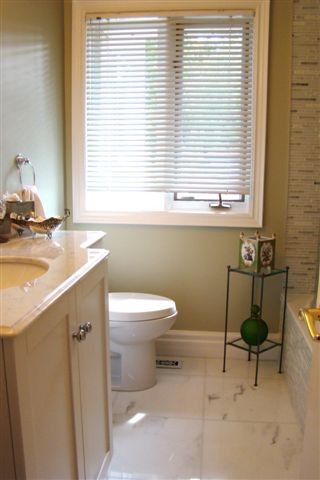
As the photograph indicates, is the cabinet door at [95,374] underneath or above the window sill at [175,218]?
underneath

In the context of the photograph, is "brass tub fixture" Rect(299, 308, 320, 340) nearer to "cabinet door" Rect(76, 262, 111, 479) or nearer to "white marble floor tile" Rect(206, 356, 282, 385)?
"cabinet door" Rect(76, 262, 111, 479)

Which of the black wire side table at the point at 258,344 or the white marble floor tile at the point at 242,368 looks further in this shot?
the white marble floor tile at the point at 242,368

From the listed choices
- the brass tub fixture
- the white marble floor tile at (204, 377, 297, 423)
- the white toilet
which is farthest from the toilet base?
the brass tub fixture

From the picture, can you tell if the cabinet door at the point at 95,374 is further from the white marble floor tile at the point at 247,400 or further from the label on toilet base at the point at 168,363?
the label on toilet base at the point at 168,363

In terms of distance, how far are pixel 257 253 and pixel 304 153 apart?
63 cm

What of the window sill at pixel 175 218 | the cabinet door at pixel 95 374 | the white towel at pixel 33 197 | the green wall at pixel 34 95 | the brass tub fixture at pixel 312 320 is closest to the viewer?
the brass tub fixture at pixel 312 320

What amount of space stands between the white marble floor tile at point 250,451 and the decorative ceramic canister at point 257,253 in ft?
2.63

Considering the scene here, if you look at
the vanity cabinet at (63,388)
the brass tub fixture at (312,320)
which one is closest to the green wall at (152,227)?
the vanity cabinet at (63,388)

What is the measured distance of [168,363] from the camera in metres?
2.67

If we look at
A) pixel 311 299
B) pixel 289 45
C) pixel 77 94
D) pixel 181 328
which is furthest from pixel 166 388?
pixel 289 45

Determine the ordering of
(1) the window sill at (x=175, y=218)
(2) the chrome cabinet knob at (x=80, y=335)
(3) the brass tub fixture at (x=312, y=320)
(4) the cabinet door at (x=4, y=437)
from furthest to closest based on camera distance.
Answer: (1) the window sill at (x=175, y=218) < (2) the chrome cabinet knob at (x=80, y=335) < (3) the brass tub fixture at (x=312, y=320) < (4) the cabinet door at (x=4, y=437)

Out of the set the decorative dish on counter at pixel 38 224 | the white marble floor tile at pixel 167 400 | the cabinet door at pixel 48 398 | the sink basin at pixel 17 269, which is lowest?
the white marble floor tile at pixel 167 400

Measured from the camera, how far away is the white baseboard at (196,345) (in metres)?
2.74

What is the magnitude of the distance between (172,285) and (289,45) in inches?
59.8
